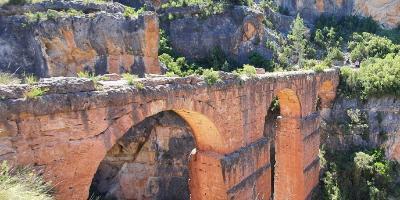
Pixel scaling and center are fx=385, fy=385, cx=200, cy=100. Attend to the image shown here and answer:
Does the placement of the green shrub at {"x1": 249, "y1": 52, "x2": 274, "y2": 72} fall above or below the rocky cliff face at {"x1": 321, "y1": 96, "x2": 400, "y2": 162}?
above

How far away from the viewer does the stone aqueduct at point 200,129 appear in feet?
23.4

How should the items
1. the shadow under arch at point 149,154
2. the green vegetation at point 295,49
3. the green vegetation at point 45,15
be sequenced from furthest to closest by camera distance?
the green vegetation at point 295,49
the green vegetation at point 45,15
the shadow under arch at point 149,154

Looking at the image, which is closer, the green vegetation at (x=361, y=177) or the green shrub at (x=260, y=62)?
the green vegetation at (x=361, y=177)

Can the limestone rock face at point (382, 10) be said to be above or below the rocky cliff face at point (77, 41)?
above

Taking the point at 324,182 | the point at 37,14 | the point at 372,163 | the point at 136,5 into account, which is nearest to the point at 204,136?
the point at 324,182

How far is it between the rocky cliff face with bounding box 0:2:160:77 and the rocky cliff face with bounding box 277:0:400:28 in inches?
990

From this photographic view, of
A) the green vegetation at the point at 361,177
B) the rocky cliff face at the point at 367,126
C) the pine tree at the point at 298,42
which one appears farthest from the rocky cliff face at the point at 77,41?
the pine tree at the point at 298,42

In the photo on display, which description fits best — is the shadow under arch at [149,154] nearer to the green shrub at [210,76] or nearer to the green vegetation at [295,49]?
the green shrub at [210,76]

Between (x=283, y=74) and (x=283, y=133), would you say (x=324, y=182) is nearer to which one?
(x=283, y=133)

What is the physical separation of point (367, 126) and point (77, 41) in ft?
59.6

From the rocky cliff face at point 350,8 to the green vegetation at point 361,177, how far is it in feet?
90.1

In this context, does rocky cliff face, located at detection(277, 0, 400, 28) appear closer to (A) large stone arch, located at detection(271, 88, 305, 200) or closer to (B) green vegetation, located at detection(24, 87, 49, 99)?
(A) large stone arch, located at detection(271, 88, 305, 200)

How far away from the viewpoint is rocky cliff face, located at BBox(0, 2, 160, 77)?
22.8 metres

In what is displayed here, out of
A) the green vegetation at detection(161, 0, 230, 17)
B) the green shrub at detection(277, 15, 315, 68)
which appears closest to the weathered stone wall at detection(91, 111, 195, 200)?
the green vegetation at detection(161, 0, 230, 17)
